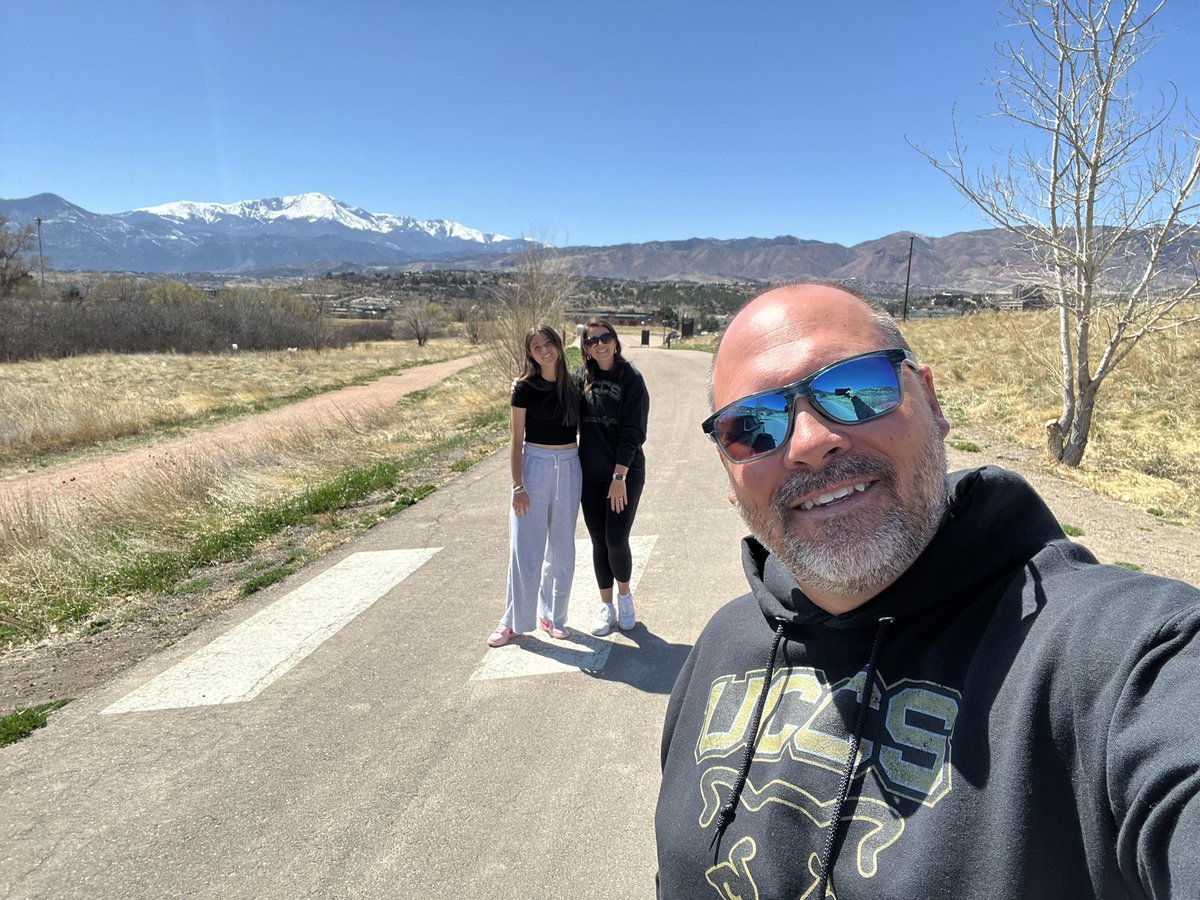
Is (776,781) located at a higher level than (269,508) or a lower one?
higher

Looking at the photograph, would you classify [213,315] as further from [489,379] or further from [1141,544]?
[1141,544]

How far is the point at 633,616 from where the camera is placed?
470 cm

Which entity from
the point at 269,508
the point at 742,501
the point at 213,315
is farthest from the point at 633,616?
the point at 213,315

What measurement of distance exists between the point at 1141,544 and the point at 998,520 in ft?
20.5

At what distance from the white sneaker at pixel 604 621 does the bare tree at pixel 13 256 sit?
65.6m

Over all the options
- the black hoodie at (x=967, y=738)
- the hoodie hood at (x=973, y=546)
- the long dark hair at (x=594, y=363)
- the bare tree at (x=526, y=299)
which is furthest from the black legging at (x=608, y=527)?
the bare tree at (x=526, y=299)

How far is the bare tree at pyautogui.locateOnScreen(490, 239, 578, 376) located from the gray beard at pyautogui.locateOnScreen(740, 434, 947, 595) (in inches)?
745

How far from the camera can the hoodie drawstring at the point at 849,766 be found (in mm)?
1054

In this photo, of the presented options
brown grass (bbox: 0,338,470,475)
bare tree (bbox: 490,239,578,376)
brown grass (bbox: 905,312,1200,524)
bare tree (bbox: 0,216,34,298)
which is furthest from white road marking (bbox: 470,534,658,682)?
bare tree (bbox: 0,216,34,298)

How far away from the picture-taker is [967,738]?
3.25ft

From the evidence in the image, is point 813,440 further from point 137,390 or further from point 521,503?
point 137,390

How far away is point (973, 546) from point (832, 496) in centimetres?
27

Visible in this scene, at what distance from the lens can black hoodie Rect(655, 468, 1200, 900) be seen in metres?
0.87

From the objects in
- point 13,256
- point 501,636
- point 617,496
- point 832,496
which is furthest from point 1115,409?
point 13,256
